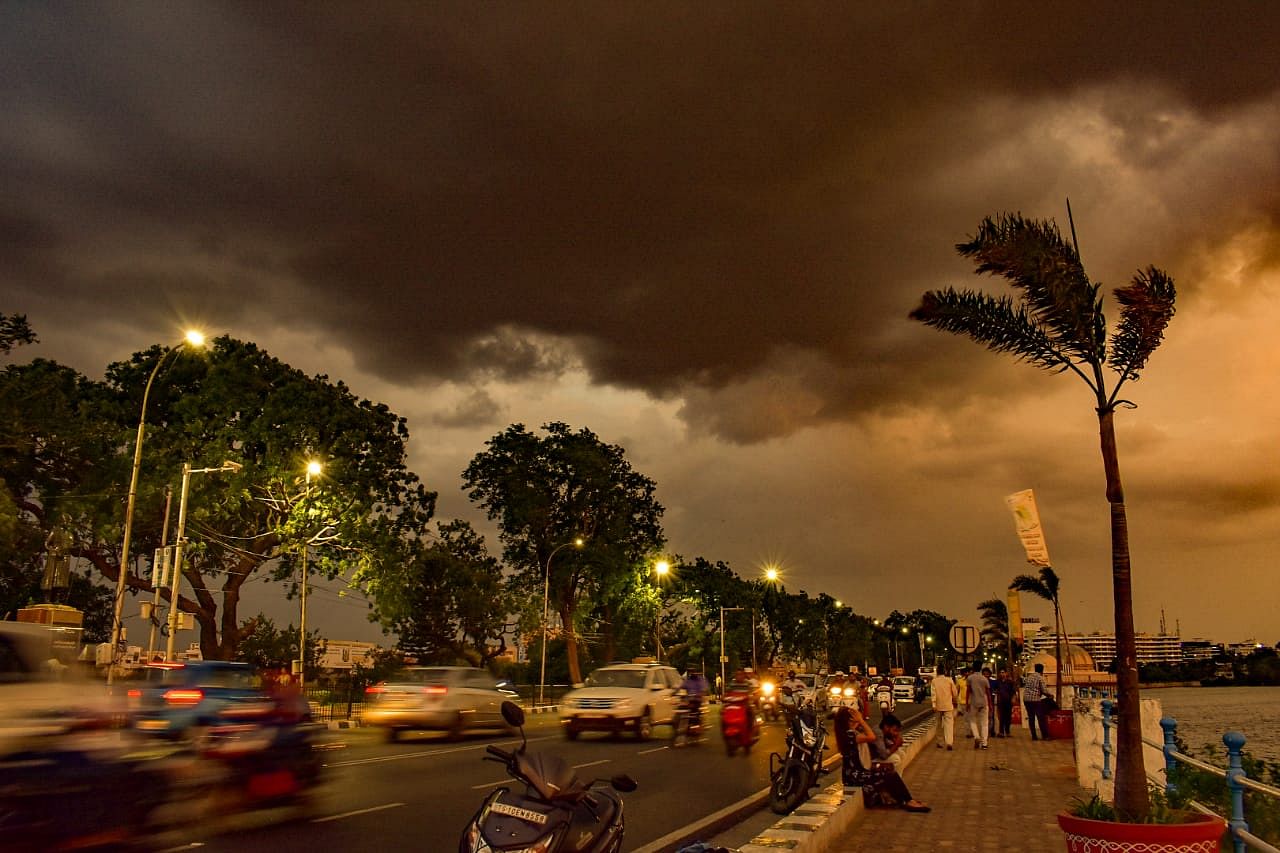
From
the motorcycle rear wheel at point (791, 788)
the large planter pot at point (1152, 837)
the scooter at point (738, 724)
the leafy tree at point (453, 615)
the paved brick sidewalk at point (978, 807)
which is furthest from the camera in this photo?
the leafy tree at point (453, 615)

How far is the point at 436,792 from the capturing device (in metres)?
13.6

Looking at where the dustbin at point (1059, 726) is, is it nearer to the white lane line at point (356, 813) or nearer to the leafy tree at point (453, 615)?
the white lane line at point (356, 813)

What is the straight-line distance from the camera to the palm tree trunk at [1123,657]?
7.88m

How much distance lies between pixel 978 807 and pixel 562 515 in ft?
143

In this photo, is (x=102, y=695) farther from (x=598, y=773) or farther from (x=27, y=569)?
(x=27, y=569)

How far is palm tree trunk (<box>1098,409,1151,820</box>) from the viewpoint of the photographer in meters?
7.88

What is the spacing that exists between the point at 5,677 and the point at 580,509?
47.8 m

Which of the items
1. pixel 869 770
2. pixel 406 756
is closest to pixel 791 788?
pixel 869 770

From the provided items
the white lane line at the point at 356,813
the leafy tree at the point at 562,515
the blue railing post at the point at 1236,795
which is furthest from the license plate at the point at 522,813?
the leafy tree at the point at 562,515

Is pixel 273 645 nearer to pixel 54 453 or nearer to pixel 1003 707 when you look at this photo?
pixel 54 453

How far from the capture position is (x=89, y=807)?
7.62 m

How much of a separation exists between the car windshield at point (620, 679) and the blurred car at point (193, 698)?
513 inches

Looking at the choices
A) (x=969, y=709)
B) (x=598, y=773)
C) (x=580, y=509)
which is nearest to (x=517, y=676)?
(x=580, y=509)

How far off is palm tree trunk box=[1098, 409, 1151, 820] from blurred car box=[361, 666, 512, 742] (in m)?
17.3
